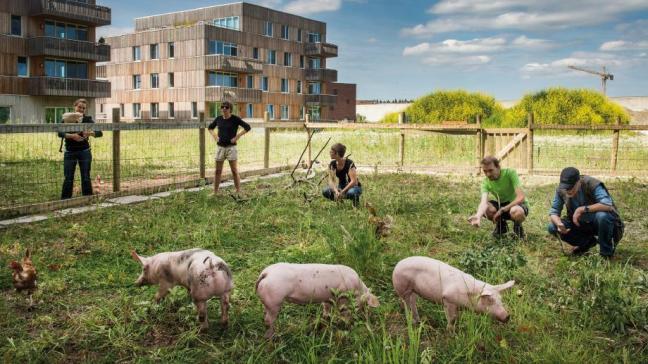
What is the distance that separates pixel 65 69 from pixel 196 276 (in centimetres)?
3737

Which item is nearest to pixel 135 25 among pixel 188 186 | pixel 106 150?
pixel 106 150

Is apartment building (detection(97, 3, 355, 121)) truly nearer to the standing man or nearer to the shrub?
the shrub

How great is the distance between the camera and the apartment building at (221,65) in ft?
150

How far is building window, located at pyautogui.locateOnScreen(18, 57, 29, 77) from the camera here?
34.9 metres

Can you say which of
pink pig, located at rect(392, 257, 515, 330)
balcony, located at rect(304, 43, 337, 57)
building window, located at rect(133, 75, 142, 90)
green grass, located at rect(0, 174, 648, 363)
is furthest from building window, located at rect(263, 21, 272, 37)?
pink pig, located at rect(392, 257, 515, 330)

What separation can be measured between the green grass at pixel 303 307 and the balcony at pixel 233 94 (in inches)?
1454

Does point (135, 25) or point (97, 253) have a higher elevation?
point (135, 25)

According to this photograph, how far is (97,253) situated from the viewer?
19.8ft

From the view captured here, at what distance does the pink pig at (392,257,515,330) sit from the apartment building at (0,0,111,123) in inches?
1355

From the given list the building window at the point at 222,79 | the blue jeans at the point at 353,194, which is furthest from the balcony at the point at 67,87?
the blue jeans at the point at 353,194

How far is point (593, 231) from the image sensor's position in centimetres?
604

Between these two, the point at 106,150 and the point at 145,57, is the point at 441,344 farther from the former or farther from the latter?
the point at 145,57

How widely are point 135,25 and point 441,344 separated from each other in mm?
57893

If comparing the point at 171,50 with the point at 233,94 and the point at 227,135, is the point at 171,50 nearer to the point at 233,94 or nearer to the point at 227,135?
the point at 233,94
